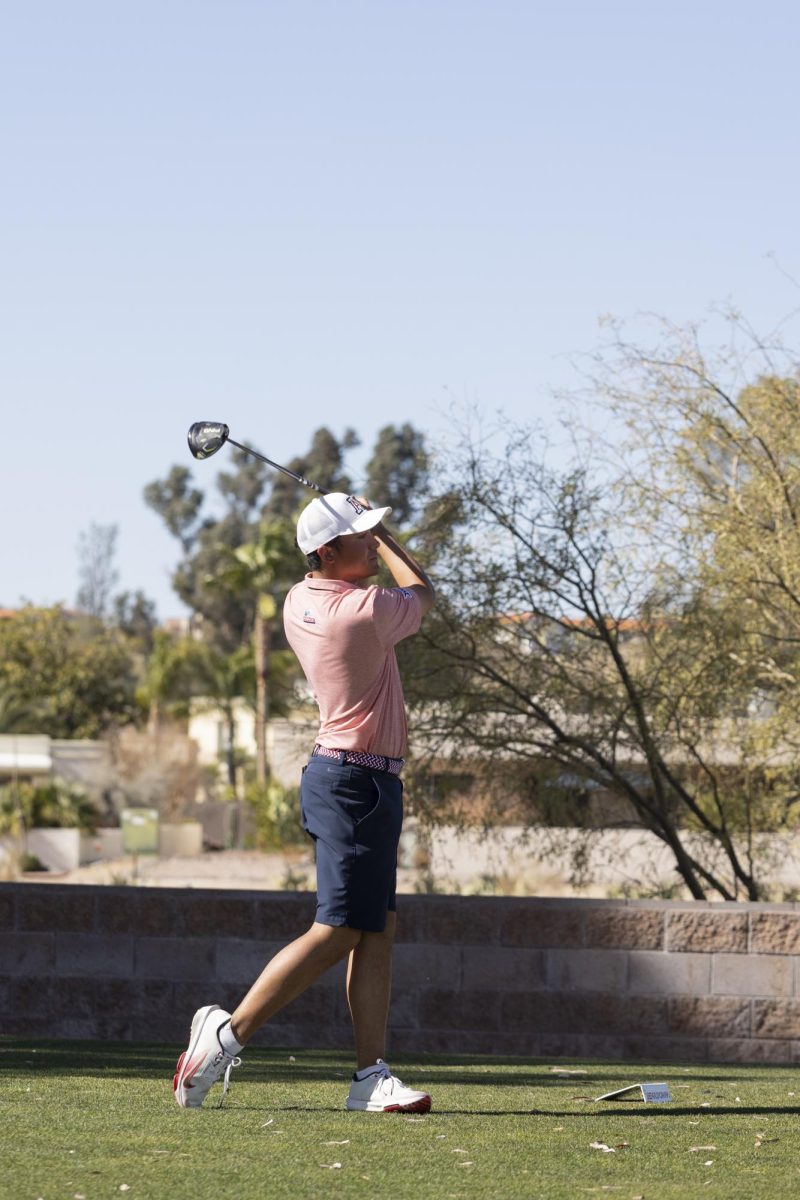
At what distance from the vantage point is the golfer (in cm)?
527

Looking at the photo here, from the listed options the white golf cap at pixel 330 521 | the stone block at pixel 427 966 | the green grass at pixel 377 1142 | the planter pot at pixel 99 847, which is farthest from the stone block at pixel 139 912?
the planter pot at pixel 99 847

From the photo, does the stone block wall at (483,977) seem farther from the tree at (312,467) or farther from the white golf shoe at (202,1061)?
the tree at (312,467)

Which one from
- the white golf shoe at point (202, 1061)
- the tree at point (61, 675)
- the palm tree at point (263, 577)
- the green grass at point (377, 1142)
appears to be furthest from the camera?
the tree at point (61, 675)

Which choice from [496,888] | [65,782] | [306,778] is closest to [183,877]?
[65,782]

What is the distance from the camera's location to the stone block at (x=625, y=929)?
9.19 meters

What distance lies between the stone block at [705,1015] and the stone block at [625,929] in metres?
0.33

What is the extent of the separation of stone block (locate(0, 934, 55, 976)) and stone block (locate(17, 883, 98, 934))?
0.05 m

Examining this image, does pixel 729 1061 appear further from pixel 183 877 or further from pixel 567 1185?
pixel 183 877

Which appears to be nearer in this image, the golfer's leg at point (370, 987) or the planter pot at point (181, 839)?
the golfer's leg at point (370, 987)

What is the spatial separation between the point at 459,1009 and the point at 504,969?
0.31 meters

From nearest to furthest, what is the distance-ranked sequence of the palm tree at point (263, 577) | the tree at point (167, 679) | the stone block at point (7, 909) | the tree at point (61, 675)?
the stone block at point (7, 909) < the palm tree at point (263, 577) < the tree at point (167, 679) < the tree at point (61, 675)

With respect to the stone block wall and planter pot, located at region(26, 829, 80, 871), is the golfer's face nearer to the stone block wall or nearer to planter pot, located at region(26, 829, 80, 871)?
the stone block wall

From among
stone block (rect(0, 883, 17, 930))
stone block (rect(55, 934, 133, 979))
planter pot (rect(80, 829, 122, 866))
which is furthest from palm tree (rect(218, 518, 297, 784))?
stone block (rect(55, 934, 133, 979))

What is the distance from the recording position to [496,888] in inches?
807
